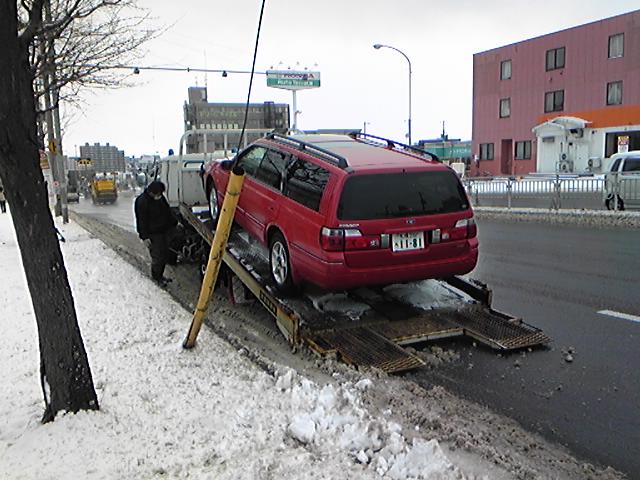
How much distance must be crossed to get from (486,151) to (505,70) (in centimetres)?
629

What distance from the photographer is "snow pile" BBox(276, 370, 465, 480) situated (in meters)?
3.37

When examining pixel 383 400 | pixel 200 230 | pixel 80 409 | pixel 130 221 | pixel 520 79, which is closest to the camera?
pixel 80 409

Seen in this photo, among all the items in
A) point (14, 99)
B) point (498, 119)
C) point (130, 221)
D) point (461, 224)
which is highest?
point (498, 119)

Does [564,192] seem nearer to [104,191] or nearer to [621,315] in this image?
[621,315]

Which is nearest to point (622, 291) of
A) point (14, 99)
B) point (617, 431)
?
point (617, 431)

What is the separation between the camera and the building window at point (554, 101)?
40.7 m

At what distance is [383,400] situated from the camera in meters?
4.44

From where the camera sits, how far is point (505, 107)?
4450 cm

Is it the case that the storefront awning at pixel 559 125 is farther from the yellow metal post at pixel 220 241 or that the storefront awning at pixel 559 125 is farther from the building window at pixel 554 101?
the yellow metal post at pixel 220 241

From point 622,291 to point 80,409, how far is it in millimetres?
6961

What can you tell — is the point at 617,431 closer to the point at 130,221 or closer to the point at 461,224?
the point at 461,224

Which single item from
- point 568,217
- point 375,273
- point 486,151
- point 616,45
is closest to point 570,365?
point 375,273

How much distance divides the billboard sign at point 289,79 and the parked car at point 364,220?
87.2ft

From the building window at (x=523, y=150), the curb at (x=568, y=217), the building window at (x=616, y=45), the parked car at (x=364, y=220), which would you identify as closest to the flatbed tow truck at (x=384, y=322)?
the parked car at (x=364, y=220)
